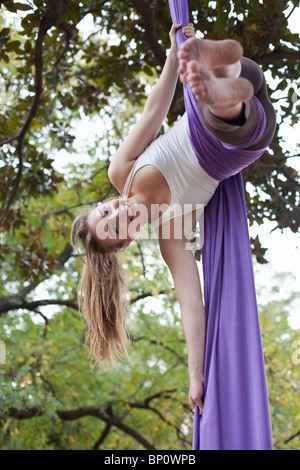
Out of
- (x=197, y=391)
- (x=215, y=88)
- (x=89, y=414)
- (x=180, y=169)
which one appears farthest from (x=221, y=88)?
(x=89, y=414)

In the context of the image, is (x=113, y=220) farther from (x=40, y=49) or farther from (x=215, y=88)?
(x=40, y=49)

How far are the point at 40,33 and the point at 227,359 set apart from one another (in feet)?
5.97

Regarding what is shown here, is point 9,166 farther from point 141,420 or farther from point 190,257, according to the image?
point 141,420

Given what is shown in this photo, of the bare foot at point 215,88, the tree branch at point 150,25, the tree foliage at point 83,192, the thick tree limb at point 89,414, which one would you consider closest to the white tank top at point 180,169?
the bare foot at point 215,88

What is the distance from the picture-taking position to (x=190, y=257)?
1.97 m

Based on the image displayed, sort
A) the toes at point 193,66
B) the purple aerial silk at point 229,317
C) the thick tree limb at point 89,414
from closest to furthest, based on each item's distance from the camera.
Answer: the toes at point 193,66 < the purple aerial silk at point 229,317 < the thick tree limb at point 89,414

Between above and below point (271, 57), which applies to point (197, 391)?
below

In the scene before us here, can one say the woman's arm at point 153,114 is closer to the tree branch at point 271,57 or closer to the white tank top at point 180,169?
the white tank top at point 180,169

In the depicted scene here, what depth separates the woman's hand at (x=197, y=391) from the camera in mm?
1736

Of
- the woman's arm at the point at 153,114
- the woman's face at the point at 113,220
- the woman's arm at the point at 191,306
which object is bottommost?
the woman's arm at the point at 191,306

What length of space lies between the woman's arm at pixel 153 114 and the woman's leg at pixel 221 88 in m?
0.33

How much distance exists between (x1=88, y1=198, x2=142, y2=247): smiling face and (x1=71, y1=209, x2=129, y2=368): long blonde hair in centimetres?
5

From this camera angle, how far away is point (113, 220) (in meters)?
1.96
